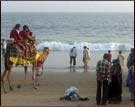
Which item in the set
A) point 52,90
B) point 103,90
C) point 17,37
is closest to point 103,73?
point 103,90

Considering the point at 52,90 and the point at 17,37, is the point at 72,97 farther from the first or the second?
the point at 17,37

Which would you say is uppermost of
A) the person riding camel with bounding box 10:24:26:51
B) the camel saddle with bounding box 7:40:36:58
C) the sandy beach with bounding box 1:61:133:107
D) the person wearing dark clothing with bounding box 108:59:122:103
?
the person riding camel with bounding box 10:24:26:51

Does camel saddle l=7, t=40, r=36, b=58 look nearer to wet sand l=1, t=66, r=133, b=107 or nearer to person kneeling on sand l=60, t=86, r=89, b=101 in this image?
wet sand l=1, t=66, r=133, b=107

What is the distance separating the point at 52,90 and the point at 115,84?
3.47 meters

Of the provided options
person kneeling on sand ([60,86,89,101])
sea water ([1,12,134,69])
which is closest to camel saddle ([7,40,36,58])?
person kneeling on sand ([60,86,89,101])

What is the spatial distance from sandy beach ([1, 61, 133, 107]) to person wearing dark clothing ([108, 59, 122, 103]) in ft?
0.93

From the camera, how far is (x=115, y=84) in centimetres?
1659

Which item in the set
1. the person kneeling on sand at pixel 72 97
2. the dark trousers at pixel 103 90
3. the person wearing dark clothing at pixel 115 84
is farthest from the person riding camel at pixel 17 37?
the dark trousers at pixel 103 90

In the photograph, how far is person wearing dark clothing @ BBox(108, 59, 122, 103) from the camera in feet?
53.9

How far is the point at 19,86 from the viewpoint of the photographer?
65.8 feet

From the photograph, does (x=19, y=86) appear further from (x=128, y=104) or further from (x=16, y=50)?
(x=128, y=104)

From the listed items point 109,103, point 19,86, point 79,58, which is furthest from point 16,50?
point 79,58

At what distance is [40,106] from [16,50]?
3.81m

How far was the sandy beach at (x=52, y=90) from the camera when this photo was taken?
16.3 metres
